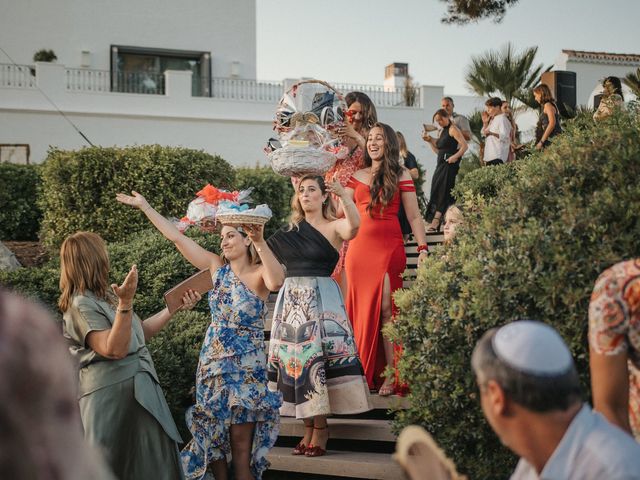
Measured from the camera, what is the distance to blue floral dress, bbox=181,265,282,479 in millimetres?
5758

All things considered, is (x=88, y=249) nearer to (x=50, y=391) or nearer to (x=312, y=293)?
(x=312, y=293)

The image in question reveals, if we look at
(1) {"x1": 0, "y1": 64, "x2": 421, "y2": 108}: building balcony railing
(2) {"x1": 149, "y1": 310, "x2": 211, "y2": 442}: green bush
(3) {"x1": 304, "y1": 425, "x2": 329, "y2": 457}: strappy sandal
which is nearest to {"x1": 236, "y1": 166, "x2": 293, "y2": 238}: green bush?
(2) {"x1": 149, "y1": 310, "x2": 211, "y2": 442}: green bush

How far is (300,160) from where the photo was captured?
6414 millimetres

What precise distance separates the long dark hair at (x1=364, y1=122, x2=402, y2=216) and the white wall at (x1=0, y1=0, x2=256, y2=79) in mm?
21878

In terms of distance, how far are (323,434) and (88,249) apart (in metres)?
2.36

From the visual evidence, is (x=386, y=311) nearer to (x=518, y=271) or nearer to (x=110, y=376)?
(x=110, y=376)

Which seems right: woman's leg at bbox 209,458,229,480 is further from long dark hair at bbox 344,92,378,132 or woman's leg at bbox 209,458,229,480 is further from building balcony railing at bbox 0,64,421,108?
building balcony railing at bbox 0,64,421,108

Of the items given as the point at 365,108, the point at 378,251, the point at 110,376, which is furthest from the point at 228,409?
the point at 365,108

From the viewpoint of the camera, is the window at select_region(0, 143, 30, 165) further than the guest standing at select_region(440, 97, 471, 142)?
Yes

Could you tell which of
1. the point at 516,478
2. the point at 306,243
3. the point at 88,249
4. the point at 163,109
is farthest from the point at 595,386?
the point at 163,109

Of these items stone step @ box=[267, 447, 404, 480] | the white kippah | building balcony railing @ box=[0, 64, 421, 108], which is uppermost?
building balcony railing @ box=[0, 64, 421, 108]

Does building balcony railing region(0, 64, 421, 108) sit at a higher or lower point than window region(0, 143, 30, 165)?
higher

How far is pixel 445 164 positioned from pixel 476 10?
7.55ft

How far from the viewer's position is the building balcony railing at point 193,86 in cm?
2494
